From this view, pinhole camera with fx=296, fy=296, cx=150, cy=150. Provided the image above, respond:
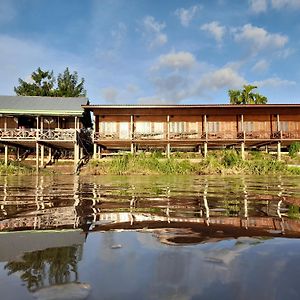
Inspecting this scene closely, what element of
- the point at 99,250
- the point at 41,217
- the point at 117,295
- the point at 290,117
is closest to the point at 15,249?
the point at 99,250

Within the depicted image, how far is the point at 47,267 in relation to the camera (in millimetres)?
1455

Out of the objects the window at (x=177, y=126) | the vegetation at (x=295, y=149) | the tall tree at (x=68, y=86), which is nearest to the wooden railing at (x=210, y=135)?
the window at (x=177, y=126)

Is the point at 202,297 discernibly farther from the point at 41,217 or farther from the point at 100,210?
the point at 100,210

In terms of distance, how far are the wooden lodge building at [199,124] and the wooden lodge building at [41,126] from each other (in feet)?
6.88

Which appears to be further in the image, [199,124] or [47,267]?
[199,124]

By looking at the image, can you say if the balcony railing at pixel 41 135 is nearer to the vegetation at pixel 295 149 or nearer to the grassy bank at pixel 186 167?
the grassy bank at pixel 186 167

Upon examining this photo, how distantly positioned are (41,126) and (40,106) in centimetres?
281

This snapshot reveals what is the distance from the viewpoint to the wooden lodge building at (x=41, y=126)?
21.5 metres

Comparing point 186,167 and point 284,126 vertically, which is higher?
point 284,126

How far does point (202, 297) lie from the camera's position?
1.13m

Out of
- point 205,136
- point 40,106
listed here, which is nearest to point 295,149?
point 205,136

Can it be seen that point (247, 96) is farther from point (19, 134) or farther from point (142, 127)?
point (19, 134)

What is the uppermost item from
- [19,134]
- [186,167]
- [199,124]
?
[199,124]

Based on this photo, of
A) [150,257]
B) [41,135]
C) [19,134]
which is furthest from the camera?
[19,134]
